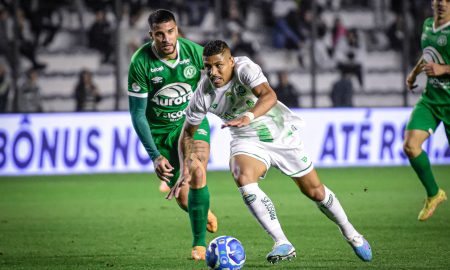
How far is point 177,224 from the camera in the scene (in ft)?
33.3

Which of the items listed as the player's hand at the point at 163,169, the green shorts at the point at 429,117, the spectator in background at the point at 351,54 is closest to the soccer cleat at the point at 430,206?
the green shorts at the point at 429,117

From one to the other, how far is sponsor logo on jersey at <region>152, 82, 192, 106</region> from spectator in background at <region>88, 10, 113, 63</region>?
959cm

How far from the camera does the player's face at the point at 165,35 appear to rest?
795 centimetres

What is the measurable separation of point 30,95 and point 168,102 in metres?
8.58

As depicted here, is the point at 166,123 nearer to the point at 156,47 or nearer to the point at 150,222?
the point at 156,47

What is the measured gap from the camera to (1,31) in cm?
1683

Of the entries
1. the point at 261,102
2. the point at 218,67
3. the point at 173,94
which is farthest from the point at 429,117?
the point at 218,67

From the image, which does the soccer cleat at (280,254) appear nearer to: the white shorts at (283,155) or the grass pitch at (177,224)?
the grass pitch at (177,224)

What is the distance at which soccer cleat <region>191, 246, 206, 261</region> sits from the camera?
298 inches

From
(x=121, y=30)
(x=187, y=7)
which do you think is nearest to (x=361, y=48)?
(x=187, y=7)

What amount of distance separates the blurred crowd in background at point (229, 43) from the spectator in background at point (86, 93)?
0.02 meters

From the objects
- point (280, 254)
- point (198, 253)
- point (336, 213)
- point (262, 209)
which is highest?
point (262, 209)

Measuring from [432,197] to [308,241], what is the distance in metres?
1.67

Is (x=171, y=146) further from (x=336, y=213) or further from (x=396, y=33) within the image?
(x=396, y=33)
